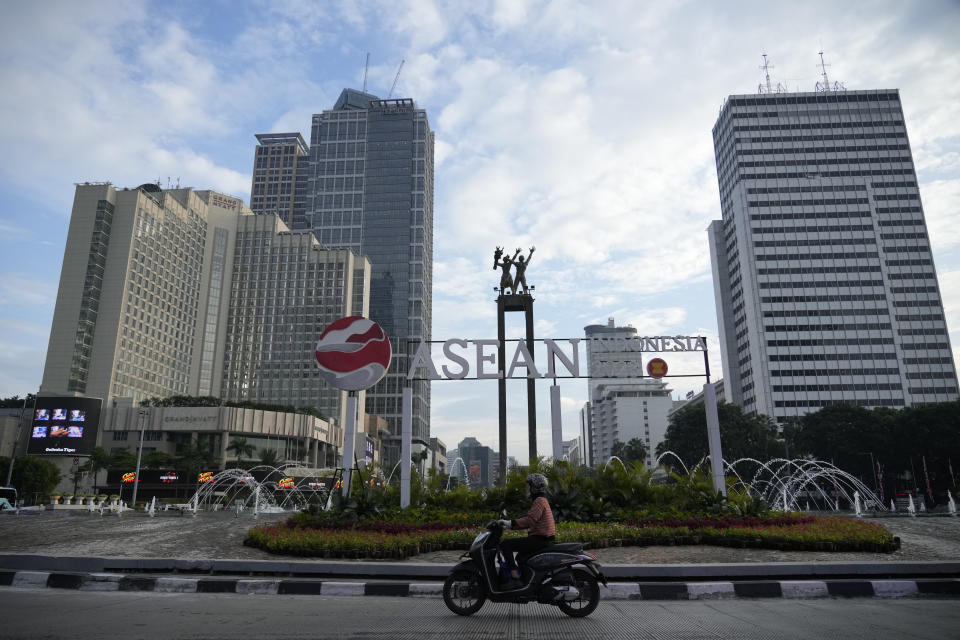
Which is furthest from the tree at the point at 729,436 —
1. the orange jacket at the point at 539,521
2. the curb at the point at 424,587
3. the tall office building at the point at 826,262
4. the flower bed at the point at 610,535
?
the orange jacket at the point at 539,521

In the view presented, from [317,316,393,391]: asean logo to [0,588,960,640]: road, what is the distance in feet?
30.6

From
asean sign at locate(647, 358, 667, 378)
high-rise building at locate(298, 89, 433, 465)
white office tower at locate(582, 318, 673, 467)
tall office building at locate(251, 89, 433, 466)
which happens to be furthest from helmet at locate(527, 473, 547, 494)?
white office tower at locate(582, 318, 673, 467)

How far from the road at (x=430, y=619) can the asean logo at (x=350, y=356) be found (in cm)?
934

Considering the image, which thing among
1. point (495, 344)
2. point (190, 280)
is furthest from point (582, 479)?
point (190, 280)

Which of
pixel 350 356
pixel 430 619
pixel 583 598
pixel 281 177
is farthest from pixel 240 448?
pixel 281 177

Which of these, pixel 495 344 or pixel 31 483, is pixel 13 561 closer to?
pixel 495 344

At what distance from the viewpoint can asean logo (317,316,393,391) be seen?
17188 mm

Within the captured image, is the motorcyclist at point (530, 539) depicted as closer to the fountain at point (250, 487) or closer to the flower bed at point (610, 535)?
the flower bed at point (610, 535)

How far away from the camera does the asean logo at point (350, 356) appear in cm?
1719

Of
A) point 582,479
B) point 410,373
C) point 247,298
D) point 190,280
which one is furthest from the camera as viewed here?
point 247,298

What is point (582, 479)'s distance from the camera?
16.9 meters

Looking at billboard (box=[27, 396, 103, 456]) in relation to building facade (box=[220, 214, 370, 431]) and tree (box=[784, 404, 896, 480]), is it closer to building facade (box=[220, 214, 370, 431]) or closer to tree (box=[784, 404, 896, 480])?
building facade (box=[220, 214, 370, 431])

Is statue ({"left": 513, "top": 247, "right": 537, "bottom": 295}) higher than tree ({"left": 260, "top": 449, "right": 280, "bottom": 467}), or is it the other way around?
statue ({"left": 513, "top": 247, "right": 537, "bottom": 295})

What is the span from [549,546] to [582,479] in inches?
397
